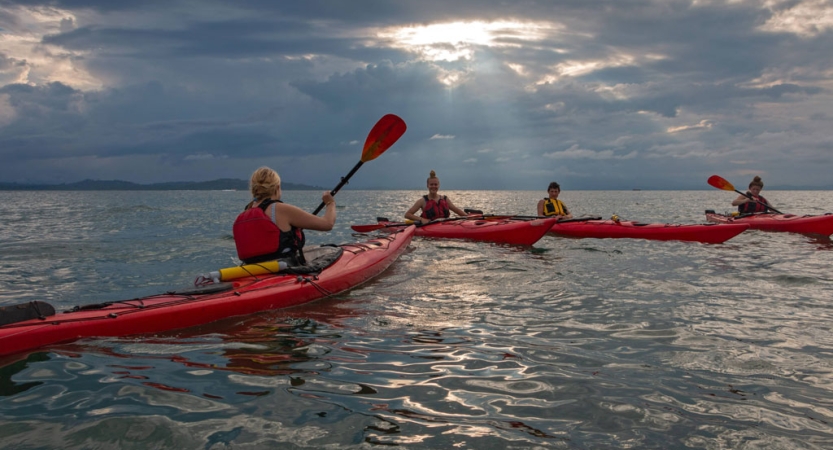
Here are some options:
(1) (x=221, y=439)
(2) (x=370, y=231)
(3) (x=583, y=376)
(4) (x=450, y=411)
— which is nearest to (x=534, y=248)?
(2) (x=370, y=231)

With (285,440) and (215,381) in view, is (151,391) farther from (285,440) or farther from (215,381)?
(285,440)

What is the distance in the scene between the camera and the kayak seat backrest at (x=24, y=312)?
4.30m

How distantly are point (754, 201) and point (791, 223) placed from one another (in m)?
1.65

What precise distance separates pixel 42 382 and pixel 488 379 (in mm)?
3027

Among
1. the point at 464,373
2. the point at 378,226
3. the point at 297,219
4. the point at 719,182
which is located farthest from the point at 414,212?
the point at 719,182

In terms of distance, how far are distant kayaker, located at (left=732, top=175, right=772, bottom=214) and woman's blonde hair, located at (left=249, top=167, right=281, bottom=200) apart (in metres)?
14.4

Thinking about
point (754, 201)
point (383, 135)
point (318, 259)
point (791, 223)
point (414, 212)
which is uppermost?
point (383, 135)

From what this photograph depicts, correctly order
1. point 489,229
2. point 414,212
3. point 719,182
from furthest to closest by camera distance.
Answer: point 719,182
point 414,212
point 489,229

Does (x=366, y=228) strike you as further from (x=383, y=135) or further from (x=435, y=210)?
(x=383, y=135)

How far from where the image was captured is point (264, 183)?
600 centimetres

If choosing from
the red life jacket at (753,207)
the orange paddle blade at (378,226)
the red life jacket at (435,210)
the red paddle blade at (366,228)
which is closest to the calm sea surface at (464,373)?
the orange paddle blade at (378,226)

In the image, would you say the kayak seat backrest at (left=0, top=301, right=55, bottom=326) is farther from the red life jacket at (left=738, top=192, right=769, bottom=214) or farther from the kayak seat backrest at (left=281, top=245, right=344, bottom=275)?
the red life jacket at (left=738, top=192, right=769, bottom=214)

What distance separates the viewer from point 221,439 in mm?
2965

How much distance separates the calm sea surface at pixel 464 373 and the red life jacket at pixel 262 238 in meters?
0.73
